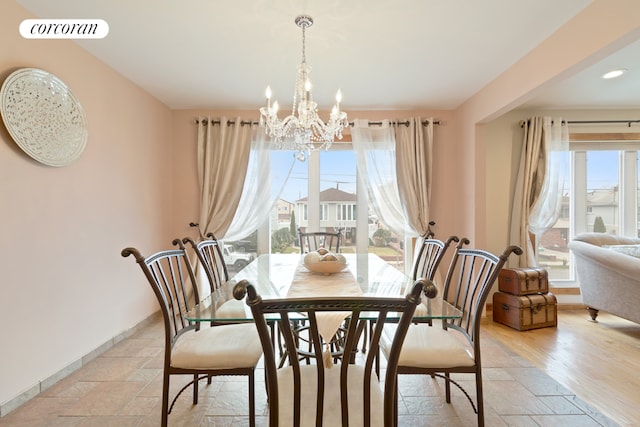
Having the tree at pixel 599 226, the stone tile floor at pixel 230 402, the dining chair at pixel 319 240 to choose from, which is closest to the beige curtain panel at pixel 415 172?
the dining chair at pixel 319 240

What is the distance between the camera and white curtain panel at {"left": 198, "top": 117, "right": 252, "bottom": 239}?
145 inches

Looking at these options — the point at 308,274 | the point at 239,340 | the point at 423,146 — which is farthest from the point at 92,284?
the point at 423,146

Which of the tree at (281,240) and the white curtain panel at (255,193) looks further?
the tree at (281,240)

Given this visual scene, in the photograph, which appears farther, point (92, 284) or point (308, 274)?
point (92, 284)

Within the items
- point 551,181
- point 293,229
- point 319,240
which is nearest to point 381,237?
point 319,240

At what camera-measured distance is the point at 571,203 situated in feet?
Result: 12.9

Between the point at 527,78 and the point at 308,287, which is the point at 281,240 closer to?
the point at 308,287

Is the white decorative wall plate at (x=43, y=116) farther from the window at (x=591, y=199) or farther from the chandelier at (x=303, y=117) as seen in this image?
the window at (x=591, y=199)

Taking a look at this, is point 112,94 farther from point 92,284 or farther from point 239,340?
point 239,340

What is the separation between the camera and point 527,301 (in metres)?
3.12

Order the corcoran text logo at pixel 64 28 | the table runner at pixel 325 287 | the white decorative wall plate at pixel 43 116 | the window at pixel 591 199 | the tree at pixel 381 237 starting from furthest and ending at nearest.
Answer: the tree at pixel 381 237 → the window at pixel 591 199 → the corcoran text logo at pixel 64 28 → the white decorative wall plate at pixel 43 116 → the table runner at pixel 325 287

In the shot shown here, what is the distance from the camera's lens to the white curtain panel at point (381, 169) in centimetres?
373

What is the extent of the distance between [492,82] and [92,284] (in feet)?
13.1

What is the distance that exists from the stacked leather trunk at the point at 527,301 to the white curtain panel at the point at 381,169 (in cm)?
112
